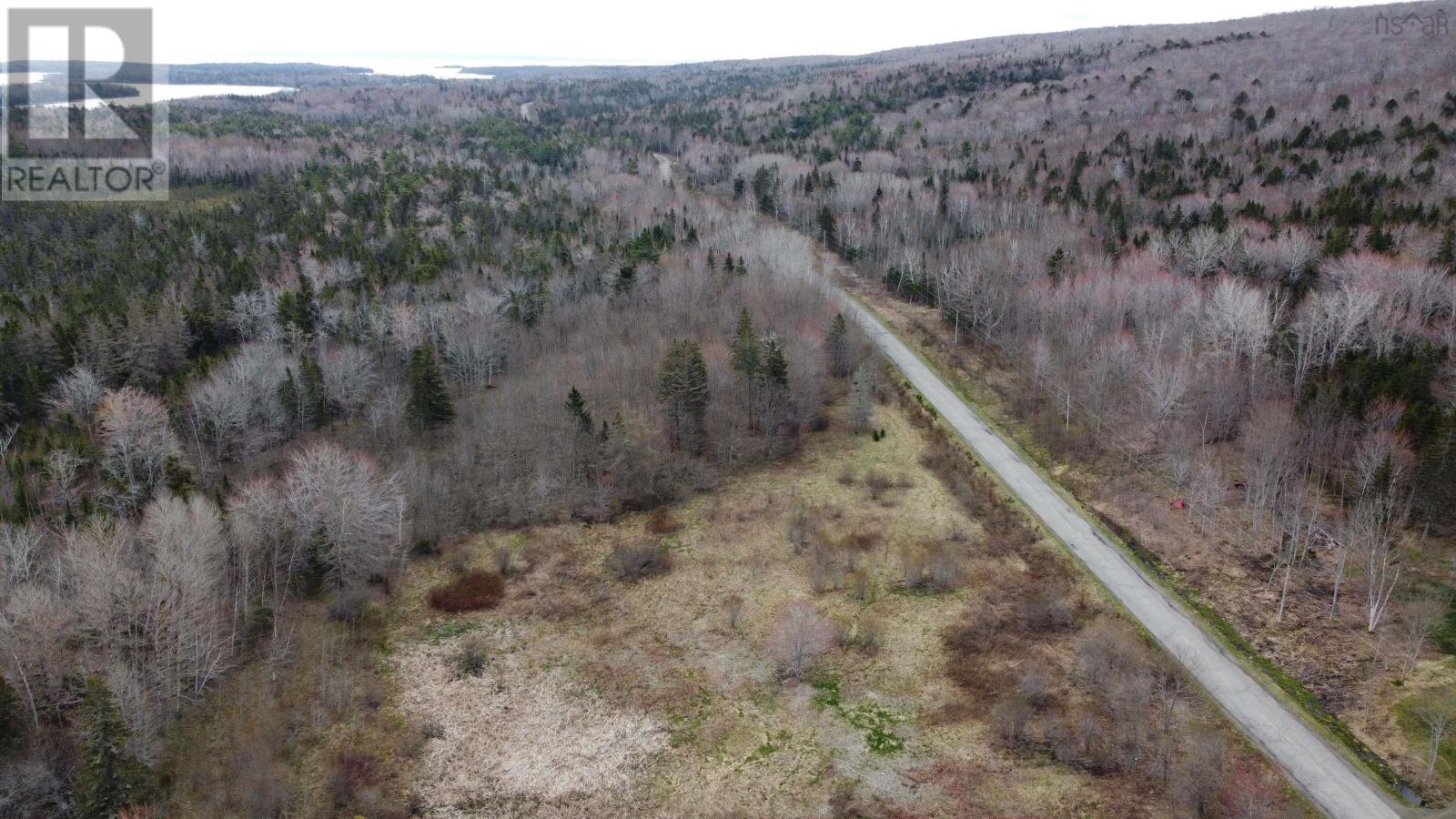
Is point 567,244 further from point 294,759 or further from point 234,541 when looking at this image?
point 294,759

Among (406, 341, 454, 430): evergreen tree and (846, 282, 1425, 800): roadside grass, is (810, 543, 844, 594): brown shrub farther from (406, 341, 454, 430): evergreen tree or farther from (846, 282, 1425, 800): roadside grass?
(406, 341, 454, 430): evergreen tree

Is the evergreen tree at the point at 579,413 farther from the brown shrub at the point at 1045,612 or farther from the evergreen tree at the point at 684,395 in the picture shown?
the brown shrub at the point at 1045,612

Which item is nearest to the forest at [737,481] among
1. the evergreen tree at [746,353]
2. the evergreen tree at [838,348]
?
the evergreen tree at [746,353]

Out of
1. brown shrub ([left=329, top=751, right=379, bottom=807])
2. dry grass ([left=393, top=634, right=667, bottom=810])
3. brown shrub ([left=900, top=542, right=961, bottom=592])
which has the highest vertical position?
brown shrub ([left=900, top=542, right=961, bottom=592])

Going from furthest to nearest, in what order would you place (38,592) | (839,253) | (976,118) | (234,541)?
(976,118), (839,253), (234,541), (38,592)

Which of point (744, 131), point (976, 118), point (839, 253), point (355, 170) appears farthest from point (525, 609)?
point (744, 131)

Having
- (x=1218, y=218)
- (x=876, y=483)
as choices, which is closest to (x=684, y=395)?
(x=876, y=483)

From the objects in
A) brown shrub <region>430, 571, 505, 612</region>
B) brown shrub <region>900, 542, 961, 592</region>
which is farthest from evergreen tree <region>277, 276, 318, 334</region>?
brown shrub <region>900, 542, 961, 592</region>

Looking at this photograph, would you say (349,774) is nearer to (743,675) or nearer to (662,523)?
(743,675)
